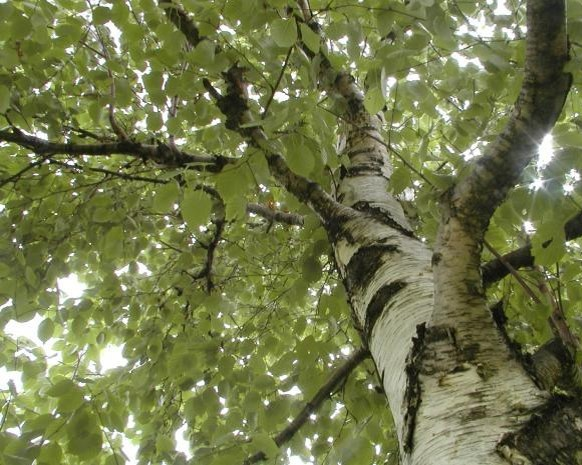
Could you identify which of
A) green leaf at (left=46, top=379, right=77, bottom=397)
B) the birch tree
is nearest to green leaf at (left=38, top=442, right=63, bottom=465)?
the birch tree

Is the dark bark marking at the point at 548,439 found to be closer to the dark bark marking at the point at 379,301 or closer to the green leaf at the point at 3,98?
the dark bark marking at the point at 379,301

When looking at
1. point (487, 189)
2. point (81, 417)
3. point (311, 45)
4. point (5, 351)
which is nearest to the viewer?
point (487, 189)

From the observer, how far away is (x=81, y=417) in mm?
1611

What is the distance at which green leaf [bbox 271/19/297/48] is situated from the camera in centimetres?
144

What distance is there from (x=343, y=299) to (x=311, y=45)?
1194 mm

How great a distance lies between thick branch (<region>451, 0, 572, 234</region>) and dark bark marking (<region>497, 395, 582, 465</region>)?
1.69 feet

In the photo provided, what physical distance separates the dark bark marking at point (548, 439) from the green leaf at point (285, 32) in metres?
1.16

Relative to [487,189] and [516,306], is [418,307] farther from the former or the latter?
[516,306]

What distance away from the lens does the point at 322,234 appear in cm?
224

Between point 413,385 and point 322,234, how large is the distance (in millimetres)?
1126

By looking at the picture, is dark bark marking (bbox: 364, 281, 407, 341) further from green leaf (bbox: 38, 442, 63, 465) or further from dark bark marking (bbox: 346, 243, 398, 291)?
green leaf (bbox: 38, 442, 63, 465)

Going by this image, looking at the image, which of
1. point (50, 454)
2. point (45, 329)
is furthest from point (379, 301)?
point (45, 329)

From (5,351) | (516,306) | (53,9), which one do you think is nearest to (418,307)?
(516,306)

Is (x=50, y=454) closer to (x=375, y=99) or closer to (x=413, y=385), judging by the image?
(x=413, y=385)
